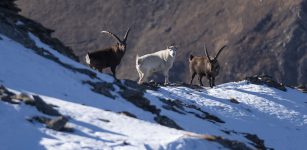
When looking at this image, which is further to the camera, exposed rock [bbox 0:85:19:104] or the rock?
exposed rock [bbox 0:85:19:104]

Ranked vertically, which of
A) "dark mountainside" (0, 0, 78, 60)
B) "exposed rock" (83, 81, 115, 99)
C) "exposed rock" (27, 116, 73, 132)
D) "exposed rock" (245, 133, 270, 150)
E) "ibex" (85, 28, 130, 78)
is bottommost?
"exposed rock" (245, 133, 270, 150)

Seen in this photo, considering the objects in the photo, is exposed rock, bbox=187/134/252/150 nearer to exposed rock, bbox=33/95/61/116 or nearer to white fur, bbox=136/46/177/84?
exposed rock, bbox=33/95/61/116

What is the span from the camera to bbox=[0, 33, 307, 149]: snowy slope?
61.0 feet

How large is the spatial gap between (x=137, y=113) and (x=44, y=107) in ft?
20.4

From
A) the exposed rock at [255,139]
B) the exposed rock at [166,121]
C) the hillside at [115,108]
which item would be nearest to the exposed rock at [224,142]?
the hillside at [115,108]

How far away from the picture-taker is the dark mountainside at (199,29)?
4072 inches

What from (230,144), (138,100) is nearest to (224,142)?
(230,144)

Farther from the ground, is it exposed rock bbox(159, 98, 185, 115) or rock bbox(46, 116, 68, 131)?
rock bbox(46, 116, 68, 131)

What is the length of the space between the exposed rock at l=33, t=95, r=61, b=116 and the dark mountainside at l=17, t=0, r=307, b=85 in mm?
78954

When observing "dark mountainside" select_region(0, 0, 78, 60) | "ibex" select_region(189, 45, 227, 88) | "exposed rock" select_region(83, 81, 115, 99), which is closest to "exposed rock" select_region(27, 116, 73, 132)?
"exposed rock" select_region(83, 81, 115, 99)

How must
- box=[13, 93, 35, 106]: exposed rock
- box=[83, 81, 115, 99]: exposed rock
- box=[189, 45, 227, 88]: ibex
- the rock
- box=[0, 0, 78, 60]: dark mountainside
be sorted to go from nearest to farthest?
the rock
box=[13, 93, 35, 106]: exposed rock
box=[83, 81, 115, 99]: exposed rock
box=[0, 0, 78, 60]: dark mountainside
box=[189, 45, 227, 88]: ibex

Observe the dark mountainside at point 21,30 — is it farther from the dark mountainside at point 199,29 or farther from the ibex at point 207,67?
the dark mountainside at point 199,29

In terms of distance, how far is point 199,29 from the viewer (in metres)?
111

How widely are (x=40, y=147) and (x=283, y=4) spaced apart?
305 feet
